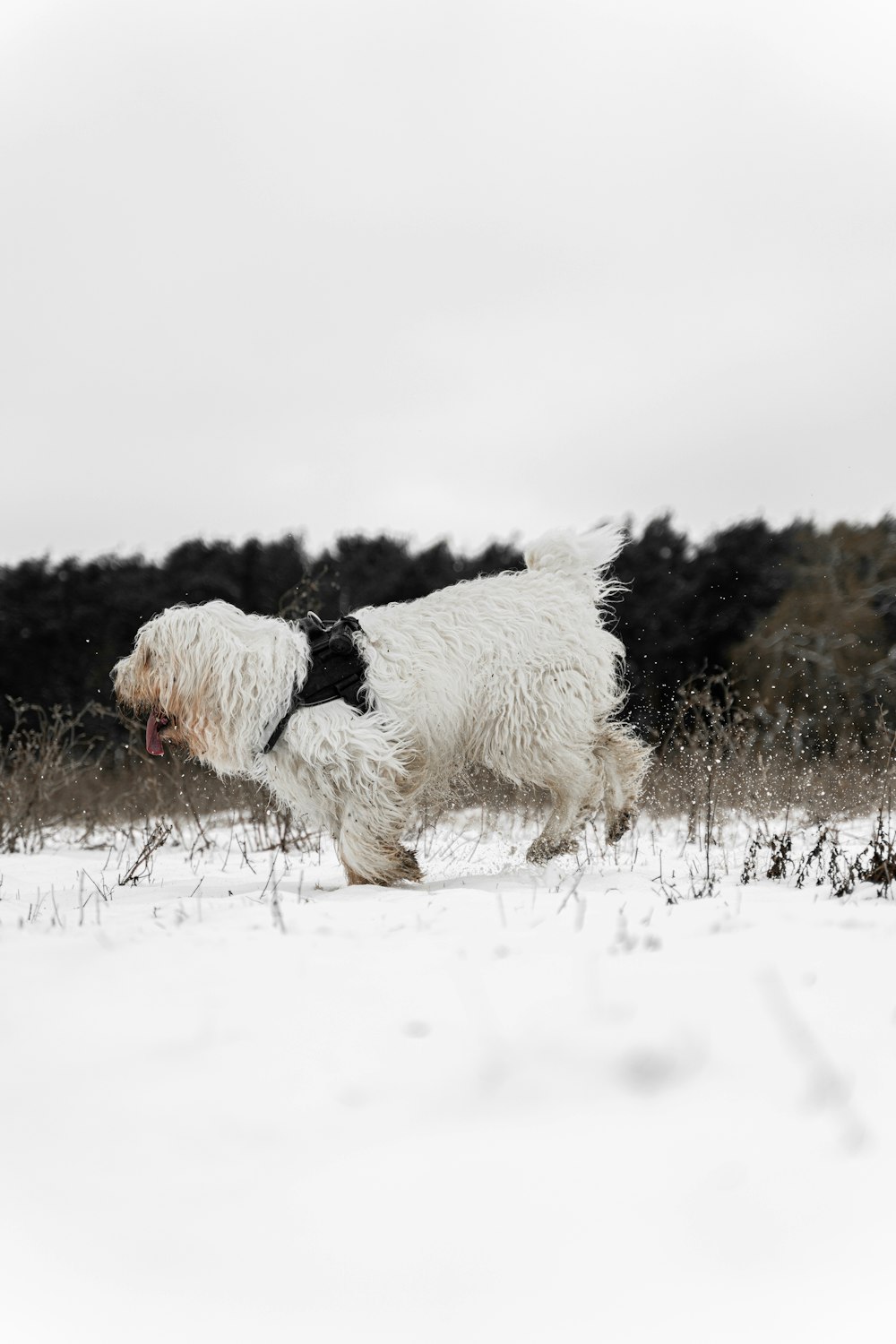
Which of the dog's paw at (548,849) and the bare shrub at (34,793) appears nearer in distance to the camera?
the dog's paw at (548,849)

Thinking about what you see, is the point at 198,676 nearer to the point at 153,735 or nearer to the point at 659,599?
the point at 153,735

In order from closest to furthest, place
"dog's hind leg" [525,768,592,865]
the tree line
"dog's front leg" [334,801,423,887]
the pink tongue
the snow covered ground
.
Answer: the snow covered ground < "dog's front leg" [334,801,423,887] < the pink tongue < "dog's hind leg" [525,768,592,865] < the tree line

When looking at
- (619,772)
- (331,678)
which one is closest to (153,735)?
(331,678)

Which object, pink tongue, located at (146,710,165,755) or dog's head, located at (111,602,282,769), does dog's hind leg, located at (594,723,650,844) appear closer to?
dog's head, located at (111,602,282,769)

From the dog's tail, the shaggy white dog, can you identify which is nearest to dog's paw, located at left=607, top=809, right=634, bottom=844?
the shaggy white dog

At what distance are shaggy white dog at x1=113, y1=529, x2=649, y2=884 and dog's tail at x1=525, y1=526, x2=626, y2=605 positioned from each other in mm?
137

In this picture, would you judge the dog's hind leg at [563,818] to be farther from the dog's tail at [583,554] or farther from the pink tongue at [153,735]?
the pink tongue at [153,735]

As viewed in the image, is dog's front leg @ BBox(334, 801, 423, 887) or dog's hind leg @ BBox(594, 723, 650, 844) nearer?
dog's front leg @ BBox(334, 801, 423, 887)

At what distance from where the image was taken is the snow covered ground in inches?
63.0

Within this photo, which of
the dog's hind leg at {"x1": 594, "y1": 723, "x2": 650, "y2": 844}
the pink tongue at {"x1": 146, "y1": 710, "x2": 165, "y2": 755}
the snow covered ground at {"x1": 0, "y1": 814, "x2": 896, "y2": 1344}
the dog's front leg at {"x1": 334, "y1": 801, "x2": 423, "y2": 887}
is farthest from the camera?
the dog's hind leg at {"x1": 594, "y1": 723, "x2": 650, "y2": 844}

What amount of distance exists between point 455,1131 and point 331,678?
10.7ft

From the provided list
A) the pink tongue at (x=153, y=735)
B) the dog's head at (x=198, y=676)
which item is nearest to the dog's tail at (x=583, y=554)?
the dog's head at (x=198, y=676)

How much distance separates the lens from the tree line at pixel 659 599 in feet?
49.3

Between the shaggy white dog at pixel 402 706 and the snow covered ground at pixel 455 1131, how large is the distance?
166 cm
